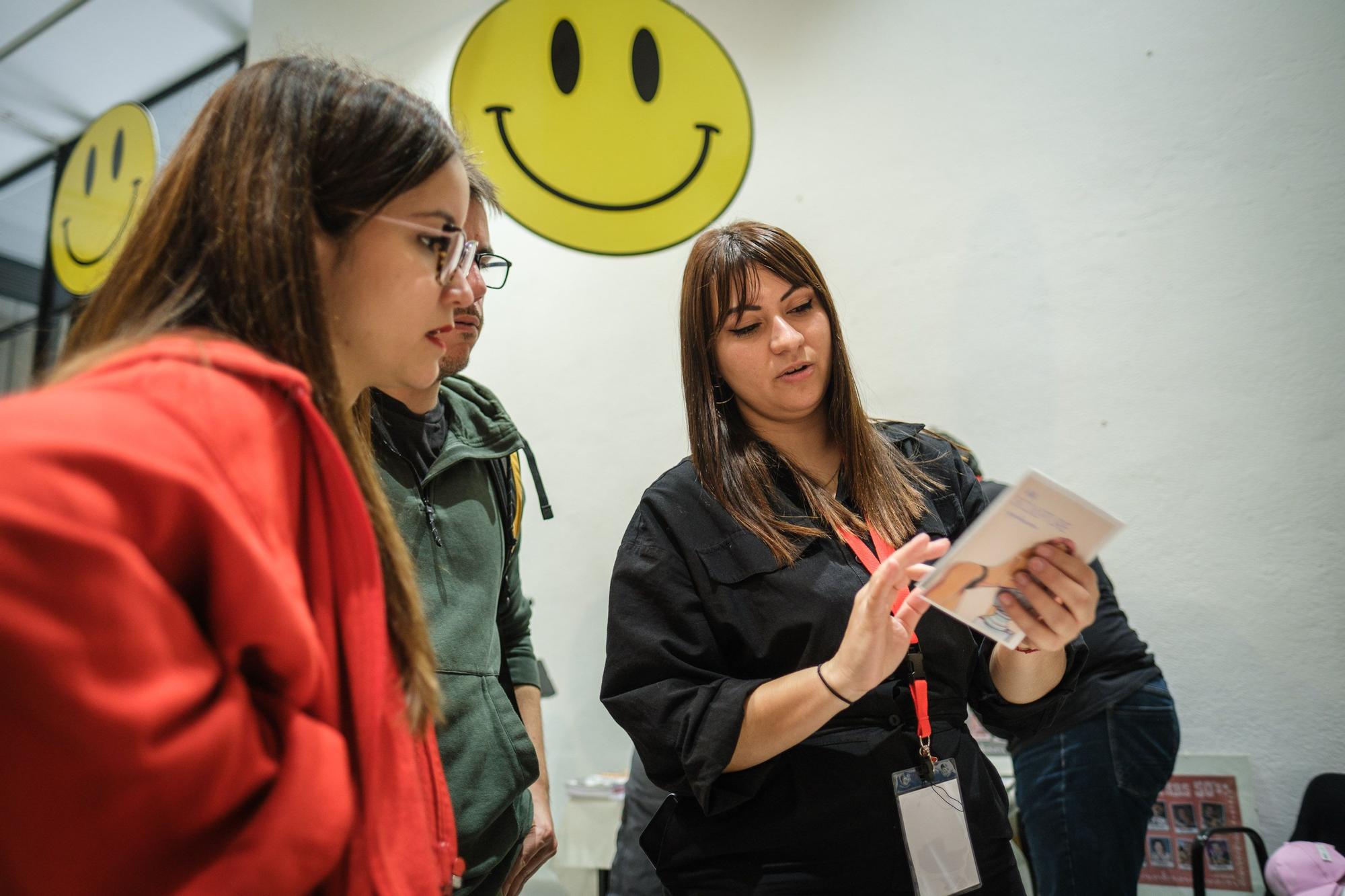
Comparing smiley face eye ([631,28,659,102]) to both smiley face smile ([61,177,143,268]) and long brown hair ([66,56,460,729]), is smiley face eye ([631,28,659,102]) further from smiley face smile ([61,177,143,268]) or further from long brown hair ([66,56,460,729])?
smiley face smile ([61,177,143,268])

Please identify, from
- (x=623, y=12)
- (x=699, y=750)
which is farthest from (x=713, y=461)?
(x=623, y=12)

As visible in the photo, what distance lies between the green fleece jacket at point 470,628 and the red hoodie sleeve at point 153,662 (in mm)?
753

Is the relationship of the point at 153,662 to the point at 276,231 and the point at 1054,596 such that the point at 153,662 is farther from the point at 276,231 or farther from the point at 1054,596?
the point at 1054,596

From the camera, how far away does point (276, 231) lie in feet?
2.41

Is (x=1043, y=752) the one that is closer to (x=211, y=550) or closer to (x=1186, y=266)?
(x=1186, y=266)

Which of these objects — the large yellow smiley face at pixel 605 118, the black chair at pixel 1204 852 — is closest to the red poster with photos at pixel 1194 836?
the black chair at pixel 1204 852

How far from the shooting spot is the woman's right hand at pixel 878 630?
3.48 ft

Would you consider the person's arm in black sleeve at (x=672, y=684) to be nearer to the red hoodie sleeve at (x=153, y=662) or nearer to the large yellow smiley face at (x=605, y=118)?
the red hoodie sleeve at (x=153, y=662)

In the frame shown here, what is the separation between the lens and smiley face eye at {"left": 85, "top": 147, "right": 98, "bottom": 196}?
3771 mm

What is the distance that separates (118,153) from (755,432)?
12.0ft

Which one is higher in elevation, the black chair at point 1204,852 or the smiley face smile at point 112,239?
the smiley face smile at point 112,239

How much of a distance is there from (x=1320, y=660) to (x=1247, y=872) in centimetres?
67

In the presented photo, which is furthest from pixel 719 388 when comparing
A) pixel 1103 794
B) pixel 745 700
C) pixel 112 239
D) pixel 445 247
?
pixel 112 239

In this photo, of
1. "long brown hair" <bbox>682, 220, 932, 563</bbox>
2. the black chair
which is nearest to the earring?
"long brown hair" <bbox>682, 220, 932, 563</bbox>
